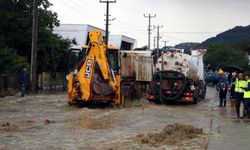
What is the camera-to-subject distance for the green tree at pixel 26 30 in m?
38.6

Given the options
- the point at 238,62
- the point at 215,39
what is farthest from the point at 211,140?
the point at 215,39

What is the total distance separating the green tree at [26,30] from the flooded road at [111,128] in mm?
15506

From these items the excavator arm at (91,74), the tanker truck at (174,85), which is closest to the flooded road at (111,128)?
the excavator arm at (91,74)

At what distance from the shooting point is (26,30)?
1548 inches

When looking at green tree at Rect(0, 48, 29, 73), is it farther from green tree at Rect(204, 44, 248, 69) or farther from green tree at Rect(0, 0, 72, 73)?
green tree at Rect(204, 44, 248, 69)

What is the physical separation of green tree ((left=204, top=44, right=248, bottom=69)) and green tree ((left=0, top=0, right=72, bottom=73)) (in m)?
76.6

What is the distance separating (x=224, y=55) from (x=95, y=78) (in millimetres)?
105061

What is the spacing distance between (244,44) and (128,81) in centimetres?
10980

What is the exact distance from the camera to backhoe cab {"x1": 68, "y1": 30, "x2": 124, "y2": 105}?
73.0ft

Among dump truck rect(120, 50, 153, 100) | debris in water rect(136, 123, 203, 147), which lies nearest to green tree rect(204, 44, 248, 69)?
dump truck rect(120, 50, 153, 100)

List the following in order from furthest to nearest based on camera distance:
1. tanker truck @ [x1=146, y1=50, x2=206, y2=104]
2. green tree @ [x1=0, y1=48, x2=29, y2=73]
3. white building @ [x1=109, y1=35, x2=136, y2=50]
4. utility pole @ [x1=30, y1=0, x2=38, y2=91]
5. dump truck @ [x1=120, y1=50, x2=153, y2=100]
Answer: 1. white building @ [x1=109, y1=35, x2=136, y2=50]
2. green tree @ [x1=0, y1=48, x2=29, y2=73]
3. utility pole @ [x1=30, y1=0, x2=38, y2=91]
4. dump truck @ [x1=120, y1=50, x2=153, y2=100]
5. tanker truck @ [x1=146, y1=50, x2=206, y2=104]

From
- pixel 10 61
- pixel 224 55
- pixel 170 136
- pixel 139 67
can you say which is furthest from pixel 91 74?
pixel 224 55

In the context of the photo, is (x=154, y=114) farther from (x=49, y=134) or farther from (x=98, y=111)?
(x=49, y=134)

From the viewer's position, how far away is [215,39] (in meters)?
170
